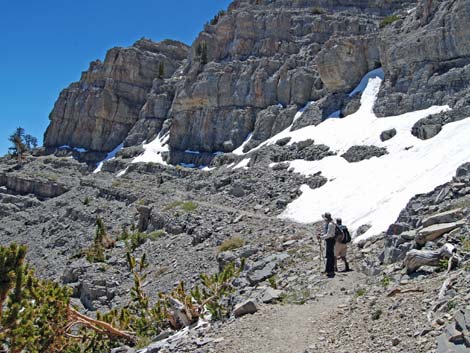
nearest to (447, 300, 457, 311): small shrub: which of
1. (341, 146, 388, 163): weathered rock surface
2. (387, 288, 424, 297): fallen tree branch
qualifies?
(387, 288, 424, 297): fallen tree branch

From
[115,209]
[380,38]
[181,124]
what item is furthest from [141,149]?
[380,38]

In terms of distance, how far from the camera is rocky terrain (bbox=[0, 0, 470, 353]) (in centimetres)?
1108

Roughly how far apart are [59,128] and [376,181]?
82.6 meters

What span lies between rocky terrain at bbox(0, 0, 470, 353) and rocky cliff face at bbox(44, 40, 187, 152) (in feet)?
1.03

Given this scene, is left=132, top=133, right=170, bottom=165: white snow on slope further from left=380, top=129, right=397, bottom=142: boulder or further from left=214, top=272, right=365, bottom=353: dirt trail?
left=214, top=272, right=365, bottom=353: dirt trail

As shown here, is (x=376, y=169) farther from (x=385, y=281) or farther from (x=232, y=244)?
(x=385, y=281)

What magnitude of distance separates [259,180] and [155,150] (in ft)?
118

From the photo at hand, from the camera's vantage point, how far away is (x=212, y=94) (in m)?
66.1

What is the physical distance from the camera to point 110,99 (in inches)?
3548

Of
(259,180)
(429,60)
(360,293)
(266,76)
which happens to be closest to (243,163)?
(259,180)

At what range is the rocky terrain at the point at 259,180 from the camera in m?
11.1

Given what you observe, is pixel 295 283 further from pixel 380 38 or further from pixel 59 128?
pixel 59 128

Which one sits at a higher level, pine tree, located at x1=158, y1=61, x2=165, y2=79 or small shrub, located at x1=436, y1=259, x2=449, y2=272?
pine tree, located at x1=158, y1=61, x2=165, y2=79

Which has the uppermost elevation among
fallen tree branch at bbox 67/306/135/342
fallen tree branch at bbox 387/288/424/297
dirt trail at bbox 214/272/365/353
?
fallen tree branch at bbox 387/288/424/297
